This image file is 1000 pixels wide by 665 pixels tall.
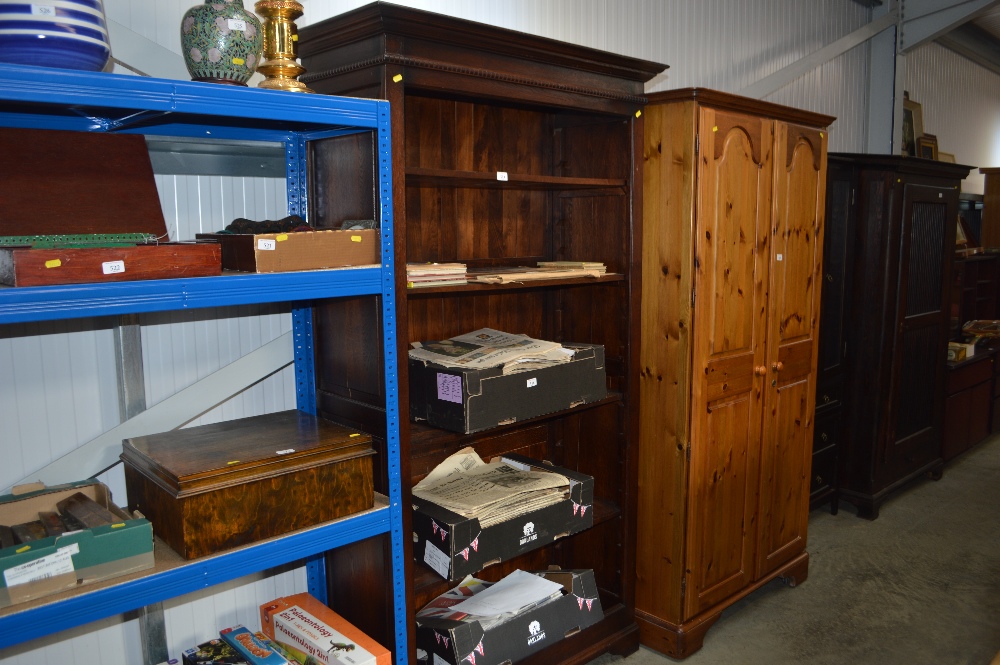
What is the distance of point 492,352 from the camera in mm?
2205

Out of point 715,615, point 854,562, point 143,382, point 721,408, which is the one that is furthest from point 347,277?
point 854,562

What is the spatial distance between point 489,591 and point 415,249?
114 cm

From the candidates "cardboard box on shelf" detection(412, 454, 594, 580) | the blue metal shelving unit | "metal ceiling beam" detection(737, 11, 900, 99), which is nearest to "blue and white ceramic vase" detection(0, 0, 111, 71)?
the blue metal shelving unit

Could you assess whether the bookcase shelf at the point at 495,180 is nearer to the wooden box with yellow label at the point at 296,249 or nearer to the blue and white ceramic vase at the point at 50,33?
the wooden box with yellow label at the point at 296,249

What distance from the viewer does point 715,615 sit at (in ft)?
9.29

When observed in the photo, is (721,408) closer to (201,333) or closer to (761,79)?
(201,333)

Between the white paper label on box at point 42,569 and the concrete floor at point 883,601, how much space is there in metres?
1.90

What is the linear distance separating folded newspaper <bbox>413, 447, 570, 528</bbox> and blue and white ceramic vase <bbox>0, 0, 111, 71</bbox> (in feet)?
4.62

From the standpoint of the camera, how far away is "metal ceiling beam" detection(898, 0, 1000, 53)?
4945mm

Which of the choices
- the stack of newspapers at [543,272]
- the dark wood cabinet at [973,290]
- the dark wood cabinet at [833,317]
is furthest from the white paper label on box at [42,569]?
the dark wood cabinet at [973,290]

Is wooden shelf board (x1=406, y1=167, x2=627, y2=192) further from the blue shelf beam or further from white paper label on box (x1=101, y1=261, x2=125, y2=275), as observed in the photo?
white paper label on box (x1=101, y1=261, x2=125, y2=275)

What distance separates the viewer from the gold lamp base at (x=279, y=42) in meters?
1.76

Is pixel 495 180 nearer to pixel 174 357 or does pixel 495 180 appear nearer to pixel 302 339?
pixel 302 339

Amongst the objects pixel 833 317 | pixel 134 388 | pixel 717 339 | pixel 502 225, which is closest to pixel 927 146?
pixel 833 317
